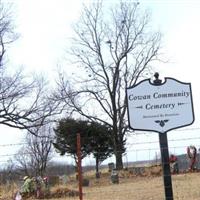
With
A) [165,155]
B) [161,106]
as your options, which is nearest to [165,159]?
[165,155]

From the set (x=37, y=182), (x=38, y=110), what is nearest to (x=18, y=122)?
(x=38, y=110)

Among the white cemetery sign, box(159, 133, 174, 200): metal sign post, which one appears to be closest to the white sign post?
the white cemetery sign

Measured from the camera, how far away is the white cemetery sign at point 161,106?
30.0 feet

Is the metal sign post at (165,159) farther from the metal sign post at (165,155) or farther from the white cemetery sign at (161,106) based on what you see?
the white cemetery sign at (161,106)

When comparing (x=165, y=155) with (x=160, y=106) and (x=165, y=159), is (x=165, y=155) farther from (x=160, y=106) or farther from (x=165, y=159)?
(x=160, y=106)

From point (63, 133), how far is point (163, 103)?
4037cm

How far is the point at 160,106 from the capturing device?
9.15 meters

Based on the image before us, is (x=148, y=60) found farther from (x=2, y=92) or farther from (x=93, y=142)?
(x=2, y=92)

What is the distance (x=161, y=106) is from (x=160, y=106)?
16 mm

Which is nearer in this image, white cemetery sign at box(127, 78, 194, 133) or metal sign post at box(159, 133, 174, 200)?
white cemetery sign at box(127, 78, 194, 133)

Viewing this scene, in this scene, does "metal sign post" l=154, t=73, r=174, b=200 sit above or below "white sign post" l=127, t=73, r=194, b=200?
below

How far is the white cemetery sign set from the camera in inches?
360

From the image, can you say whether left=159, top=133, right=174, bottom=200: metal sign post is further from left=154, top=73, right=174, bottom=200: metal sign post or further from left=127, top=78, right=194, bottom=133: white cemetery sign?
left=127, top=78, right=194, bottom=133: white cemetery sign

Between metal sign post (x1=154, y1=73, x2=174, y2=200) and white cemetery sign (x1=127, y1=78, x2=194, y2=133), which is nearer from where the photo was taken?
white cemetery sign (x1=127, y1=78, x2=194, y2=133)
